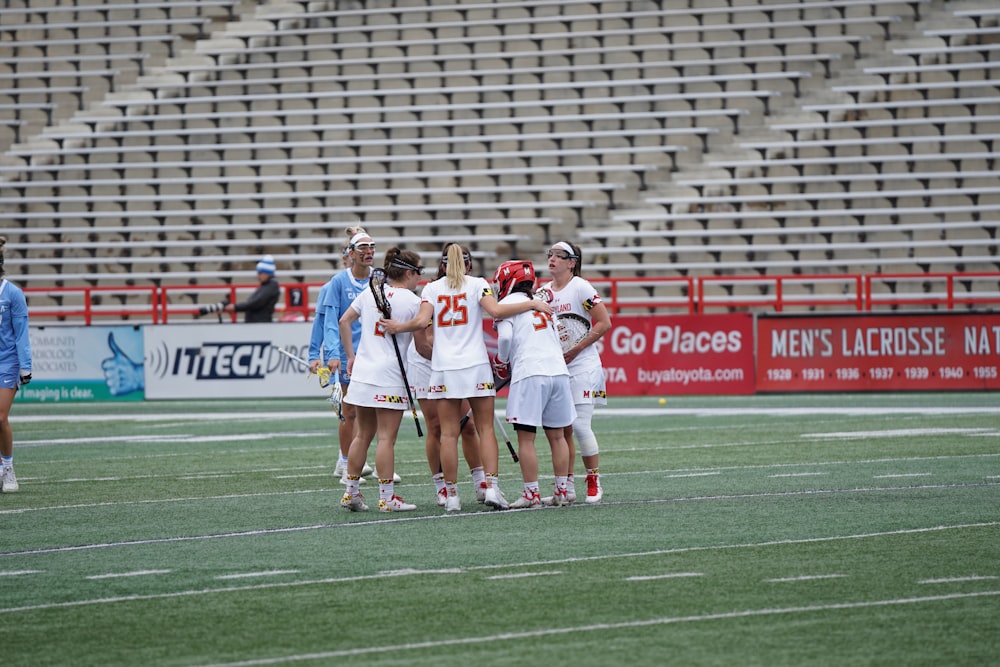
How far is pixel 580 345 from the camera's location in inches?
412

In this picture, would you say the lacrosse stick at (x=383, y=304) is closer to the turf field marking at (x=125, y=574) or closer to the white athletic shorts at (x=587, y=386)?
the white athletic shorts at (x=587, y=386)

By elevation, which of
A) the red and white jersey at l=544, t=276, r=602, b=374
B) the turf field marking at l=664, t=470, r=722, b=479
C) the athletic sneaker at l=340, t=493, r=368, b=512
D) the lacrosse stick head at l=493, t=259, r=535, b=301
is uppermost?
the lacrosse stick head at l=493, t=259, r=535, b=301

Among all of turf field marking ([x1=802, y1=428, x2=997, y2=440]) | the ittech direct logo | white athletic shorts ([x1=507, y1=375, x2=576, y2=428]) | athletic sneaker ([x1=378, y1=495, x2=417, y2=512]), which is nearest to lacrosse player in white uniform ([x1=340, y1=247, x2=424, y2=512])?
athletic sneaker ([x1=378, y1=495, x2=417, y2=512])

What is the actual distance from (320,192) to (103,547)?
22140mm

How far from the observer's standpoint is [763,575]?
7.47m

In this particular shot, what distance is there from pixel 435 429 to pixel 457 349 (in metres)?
0.69

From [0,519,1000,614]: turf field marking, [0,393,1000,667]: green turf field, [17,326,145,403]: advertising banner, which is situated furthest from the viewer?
[17,326,145,403]: advertising banner

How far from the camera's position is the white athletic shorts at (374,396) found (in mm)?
10133

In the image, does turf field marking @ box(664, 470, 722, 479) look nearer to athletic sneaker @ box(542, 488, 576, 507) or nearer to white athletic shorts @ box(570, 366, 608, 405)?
white athletic shorts @ box(570, 366, 608, 405)

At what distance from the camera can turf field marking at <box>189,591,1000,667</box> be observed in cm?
590

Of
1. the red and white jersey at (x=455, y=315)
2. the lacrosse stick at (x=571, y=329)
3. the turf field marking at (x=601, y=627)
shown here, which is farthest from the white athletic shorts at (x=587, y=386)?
the turf field marking at (x=601, y=627)

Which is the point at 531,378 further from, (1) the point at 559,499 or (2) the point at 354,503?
(2) the point at 354,503

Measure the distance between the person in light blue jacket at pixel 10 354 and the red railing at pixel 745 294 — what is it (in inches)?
478

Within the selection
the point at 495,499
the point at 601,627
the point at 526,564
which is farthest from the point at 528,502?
the point at 601,627
